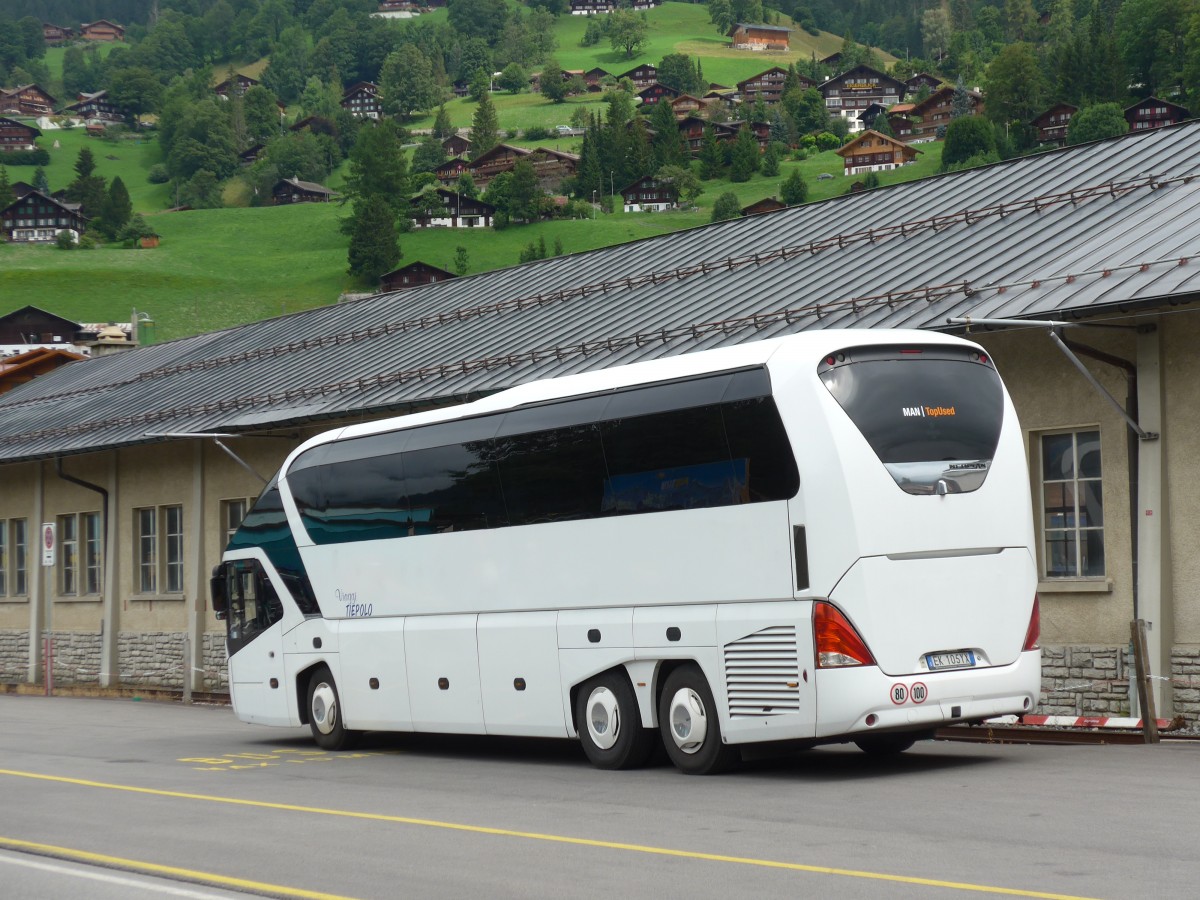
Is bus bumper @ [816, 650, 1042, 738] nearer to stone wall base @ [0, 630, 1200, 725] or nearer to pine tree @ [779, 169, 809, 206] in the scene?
stone wall base @ [0, 630, 1200, 725]

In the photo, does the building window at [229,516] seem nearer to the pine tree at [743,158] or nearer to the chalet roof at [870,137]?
the chalet roof at [870,137]

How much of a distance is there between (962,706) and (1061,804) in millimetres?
1959

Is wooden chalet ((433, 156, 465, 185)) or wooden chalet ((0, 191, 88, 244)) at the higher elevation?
wooden chalet ((433, 156, 465, 185))

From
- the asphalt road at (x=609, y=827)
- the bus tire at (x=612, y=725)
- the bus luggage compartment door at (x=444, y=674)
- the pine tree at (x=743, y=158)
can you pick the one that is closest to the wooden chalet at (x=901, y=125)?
the pine tree at (x=743, y=158)

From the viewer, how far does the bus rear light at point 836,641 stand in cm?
1190

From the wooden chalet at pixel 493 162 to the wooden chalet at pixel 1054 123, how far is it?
56.1 meters

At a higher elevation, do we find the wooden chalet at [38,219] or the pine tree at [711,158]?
the pine tree at [711,158]

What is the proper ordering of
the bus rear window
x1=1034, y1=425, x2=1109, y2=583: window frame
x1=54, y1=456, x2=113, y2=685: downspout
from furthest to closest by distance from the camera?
x1=54, y1=456, x2=113, y2=685: downspout
x1=1034, y1=425, x2=1109, y2=583: window frame
the bus rear window

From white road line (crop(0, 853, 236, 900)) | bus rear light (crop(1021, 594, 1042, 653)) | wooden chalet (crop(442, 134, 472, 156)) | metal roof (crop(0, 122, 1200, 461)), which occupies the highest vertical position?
wooden chalet (crop(442, 134, 472, 156))

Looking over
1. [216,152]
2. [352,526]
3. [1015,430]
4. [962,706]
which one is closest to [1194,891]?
[962,706]

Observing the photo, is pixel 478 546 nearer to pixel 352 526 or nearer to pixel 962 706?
pixel 352 526

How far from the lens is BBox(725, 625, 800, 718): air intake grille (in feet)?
40.1

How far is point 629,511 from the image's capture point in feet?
44.4

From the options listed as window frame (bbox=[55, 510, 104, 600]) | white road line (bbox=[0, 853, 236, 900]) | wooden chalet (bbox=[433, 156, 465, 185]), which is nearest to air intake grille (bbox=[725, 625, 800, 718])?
white road line (bbox=[0, 853, 236, 900])
